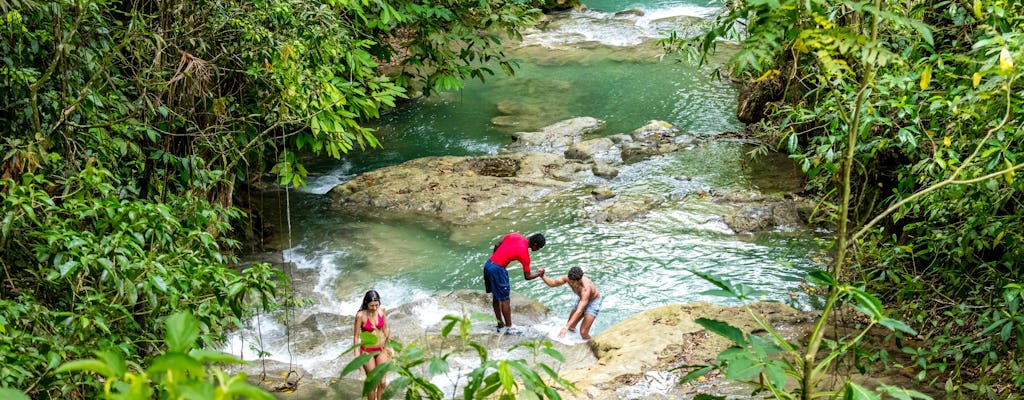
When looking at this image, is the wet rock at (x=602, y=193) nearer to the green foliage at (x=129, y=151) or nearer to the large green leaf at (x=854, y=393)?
the green foliage at (x=129, y=151)

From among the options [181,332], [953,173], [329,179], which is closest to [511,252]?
[953,173]

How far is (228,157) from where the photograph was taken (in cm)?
750

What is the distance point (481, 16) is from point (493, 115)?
7.05 m

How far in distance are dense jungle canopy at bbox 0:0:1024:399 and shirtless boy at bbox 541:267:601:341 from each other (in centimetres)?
241

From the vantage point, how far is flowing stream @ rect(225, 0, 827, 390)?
8805 mm

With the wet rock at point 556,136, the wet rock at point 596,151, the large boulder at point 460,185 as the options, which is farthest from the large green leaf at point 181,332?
the wet rock at point 556,136

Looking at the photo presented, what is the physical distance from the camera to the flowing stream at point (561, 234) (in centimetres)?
880

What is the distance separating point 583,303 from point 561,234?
286cm

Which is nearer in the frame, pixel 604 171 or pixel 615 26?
pixel 604 171

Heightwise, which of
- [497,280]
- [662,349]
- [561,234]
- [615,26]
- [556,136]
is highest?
[615,26]

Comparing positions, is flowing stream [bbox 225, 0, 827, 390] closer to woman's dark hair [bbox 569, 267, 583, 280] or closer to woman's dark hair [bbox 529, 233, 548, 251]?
woman's dark hair [bbox 569, 267, 583, 280]

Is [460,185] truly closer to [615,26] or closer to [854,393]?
[854,393]

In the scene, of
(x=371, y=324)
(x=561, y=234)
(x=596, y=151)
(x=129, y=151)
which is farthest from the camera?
(x=596, y=151)

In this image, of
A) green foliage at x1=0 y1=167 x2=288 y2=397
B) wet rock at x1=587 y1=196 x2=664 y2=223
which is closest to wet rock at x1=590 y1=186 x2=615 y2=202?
wet rock at x1=587 y1=196 x2=664 y2=223
